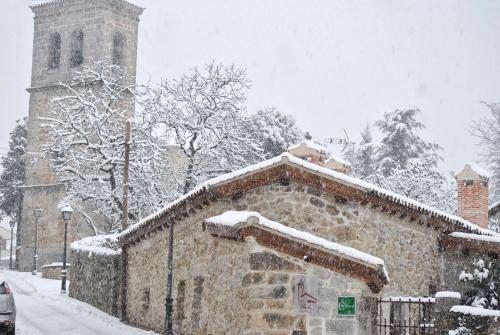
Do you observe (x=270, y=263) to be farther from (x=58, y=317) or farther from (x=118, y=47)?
(x=118, y=47)

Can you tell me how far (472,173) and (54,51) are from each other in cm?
3468

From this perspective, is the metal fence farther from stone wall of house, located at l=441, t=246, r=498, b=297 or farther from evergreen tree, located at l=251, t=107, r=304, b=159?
evergreen tree, located at l=251, t=107, r=304, b=159

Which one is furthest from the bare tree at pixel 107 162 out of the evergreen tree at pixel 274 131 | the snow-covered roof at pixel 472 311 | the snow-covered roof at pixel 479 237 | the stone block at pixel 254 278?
the snow-covered roof at pixel 472 311

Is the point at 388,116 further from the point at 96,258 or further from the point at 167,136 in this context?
the point at 96,258

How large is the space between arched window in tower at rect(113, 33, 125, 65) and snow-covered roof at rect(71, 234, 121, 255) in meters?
20.1

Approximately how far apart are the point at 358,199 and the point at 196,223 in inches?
152

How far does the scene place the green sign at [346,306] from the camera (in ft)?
40.0

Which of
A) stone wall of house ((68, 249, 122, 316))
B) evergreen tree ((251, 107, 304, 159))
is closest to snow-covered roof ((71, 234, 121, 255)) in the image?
stone wall of house ((68, 249, 122, 316))

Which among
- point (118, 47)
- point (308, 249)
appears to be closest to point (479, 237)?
point (308, 249)

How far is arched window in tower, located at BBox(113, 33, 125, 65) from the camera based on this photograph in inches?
1855

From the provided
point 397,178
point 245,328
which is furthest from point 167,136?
point 245,328

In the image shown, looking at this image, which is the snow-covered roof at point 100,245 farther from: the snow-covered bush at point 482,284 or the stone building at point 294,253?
the snow-covered bush at point 482,284

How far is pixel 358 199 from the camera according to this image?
50.7 ft

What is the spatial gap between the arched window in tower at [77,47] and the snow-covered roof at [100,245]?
68.0 feet
